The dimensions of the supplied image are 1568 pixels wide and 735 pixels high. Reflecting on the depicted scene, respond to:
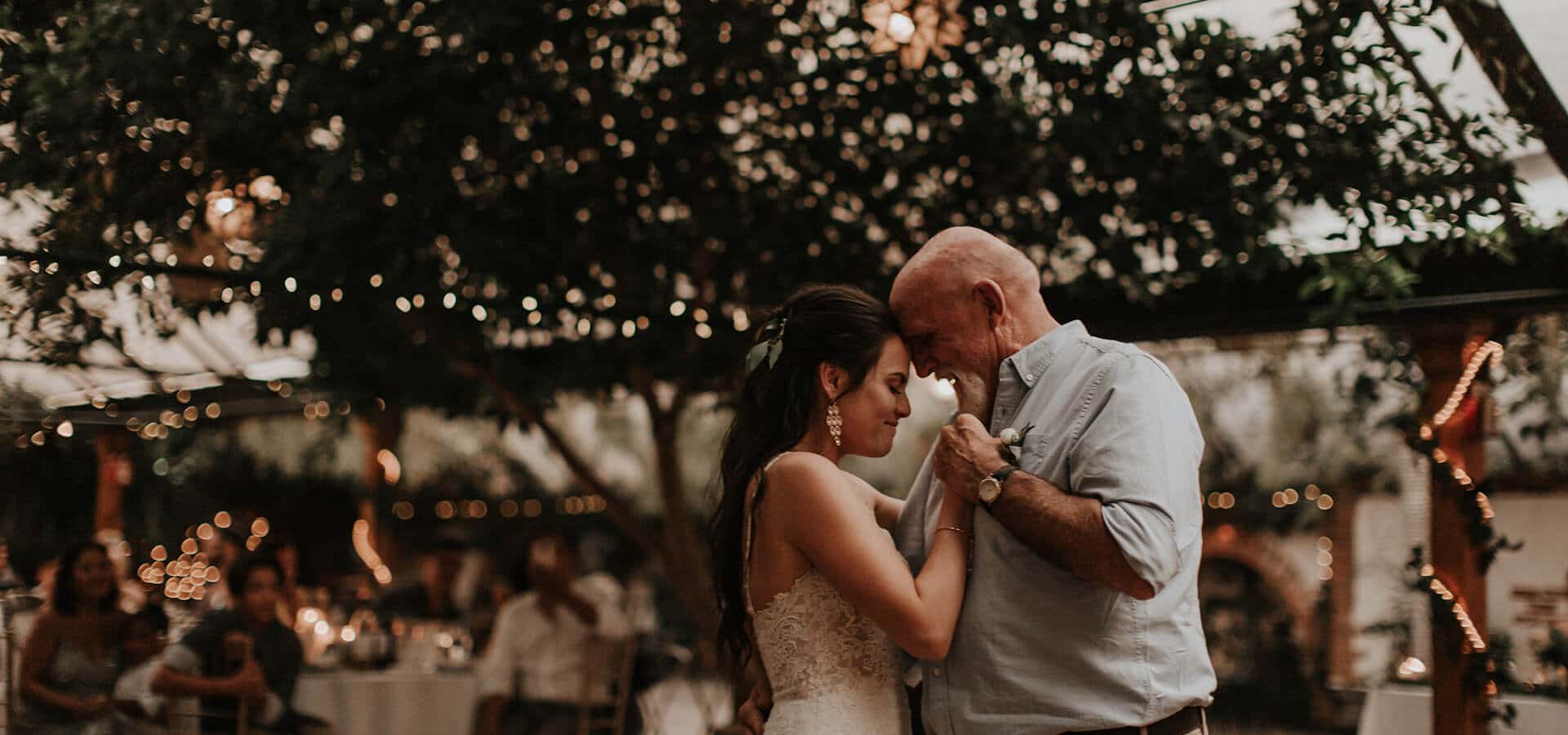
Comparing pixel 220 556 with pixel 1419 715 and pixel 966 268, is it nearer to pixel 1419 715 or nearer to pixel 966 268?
pixel 966 268

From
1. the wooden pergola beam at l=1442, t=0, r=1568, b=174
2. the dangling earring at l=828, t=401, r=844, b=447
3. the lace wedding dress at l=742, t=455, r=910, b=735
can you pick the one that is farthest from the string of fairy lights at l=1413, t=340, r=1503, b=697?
the dangling earring at l=828, t=401, r=844, b=447

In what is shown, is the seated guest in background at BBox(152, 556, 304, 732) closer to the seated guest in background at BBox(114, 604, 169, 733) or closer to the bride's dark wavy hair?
the seated guest in background at BBox(114, 604, 169, 733)

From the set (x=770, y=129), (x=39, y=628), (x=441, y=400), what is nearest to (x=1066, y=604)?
(x=770, y=129)

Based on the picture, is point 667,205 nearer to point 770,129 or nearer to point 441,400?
point 770,129

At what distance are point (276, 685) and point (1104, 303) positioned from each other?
364cm

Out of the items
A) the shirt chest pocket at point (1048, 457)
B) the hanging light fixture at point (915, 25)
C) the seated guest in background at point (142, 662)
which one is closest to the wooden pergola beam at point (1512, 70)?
the hanging light fixture at point (915, 25)

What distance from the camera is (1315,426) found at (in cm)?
1245

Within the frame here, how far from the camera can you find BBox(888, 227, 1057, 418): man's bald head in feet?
7.95

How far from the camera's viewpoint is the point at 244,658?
5426 millimetres

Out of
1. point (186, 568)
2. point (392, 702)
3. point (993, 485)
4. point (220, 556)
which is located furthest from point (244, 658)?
point (993, 485)

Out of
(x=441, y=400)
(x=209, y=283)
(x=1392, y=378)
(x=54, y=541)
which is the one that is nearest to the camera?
(x=54, y=541)

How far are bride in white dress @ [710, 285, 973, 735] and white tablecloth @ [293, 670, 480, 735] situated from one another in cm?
437

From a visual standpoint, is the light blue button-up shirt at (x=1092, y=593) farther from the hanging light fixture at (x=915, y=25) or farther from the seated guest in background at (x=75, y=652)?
the seated guest in background at (x=75, y=652)

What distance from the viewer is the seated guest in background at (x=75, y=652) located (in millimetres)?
4207
